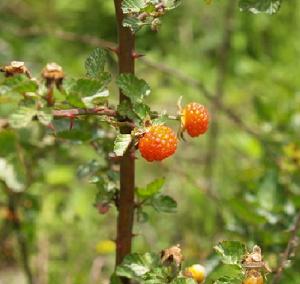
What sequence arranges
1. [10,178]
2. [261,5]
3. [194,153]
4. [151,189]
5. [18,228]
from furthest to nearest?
1. [194,153]
2. [18,228]
3. [10,178]
4. [151,189]
5. [261,5]

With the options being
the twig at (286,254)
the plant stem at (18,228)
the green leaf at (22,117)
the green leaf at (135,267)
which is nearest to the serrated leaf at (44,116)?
the green leaf at (22,117)

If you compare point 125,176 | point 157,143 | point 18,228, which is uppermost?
point 157,143

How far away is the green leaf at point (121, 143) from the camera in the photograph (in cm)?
81

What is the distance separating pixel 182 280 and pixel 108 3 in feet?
9.16

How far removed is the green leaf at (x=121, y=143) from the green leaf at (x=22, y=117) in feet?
0.36

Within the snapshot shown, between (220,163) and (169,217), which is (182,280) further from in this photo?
(220,163)

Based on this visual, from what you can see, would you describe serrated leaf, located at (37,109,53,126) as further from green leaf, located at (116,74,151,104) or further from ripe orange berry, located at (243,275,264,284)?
ripe orange berry, located at (243,275,264,284)

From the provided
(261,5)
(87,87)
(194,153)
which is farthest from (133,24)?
(194,153)

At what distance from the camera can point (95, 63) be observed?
87 cm

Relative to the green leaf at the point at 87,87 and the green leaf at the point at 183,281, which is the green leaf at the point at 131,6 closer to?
the green leaf at the point at 87,87

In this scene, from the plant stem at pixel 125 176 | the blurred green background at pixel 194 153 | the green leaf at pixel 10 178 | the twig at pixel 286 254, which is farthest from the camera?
the blurred green background at pixel 194 153

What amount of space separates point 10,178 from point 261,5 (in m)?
0.64

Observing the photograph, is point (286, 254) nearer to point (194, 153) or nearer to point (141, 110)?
point (141, 110)

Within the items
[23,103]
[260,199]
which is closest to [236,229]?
[260,199]
